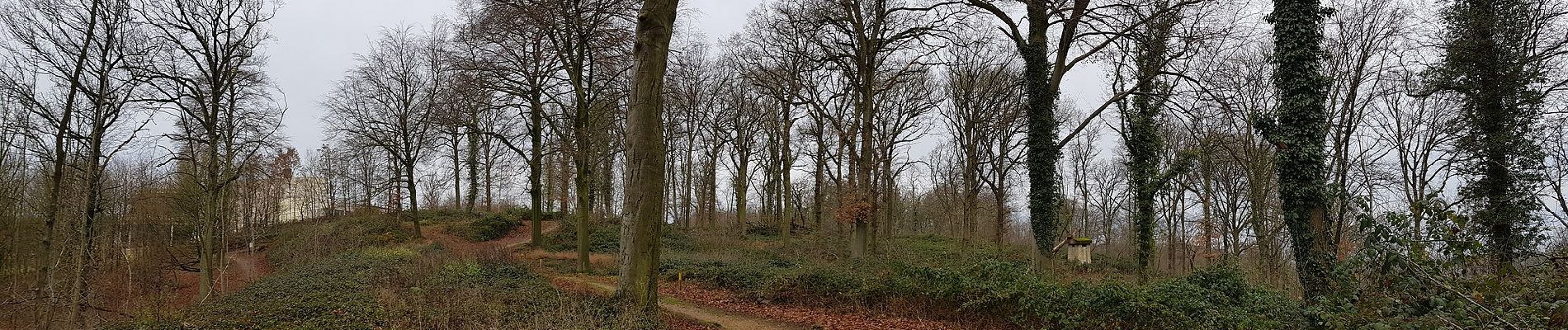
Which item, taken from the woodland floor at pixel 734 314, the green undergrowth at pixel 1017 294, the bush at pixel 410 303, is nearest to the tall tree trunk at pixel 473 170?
the bush at pixel 410 303

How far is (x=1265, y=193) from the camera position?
17469 mm

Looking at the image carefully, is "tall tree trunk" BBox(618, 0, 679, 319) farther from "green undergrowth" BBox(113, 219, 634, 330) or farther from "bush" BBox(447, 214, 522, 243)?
"bush" BBox(447, 214, 522, 243)

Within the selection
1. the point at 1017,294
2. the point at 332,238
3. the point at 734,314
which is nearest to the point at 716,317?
the point at 734,314

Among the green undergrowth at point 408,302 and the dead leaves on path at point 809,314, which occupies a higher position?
the green undergrowth at point 408,302

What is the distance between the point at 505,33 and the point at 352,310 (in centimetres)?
869

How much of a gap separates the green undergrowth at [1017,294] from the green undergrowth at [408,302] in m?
3.49

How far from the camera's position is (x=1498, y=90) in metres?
14.0

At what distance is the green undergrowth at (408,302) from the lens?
7355 mm

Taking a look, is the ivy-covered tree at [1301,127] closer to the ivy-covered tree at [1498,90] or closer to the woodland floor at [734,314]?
the woodland floor at [734,314]

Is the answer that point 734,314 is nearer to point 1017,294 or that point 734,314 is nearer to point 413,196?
point 1017,294

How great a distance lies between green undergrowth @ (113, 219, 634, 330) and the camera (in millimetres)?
7355

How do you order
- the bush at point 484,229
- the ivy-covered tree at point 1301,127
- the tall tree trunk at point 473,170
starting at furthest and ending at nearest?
the tall tree trunk at point 473,170, the bush at point 484,229, the ivy-covered tree at point 1301,127

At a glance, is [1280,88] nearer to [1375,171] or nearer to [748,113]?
[1375,171]

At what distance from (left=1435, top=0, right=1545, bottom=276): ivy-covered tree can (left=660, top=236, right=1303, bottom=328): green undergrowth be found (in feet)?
30.9
